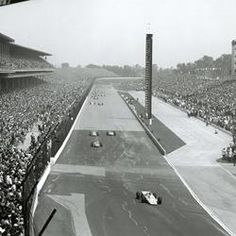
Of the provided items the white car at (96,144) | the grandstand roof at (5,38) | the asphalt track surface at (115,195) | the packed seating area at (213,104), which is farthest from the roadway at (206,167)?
the grandstand roof at (5,38)

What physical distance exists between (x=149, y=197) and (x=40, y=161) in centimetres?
674

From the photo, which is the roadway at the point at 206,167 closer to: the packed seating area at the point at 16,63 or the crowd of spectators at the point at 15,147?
the crowd of spectators at the point at 15,147

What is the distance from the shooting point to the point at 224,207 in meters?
29.5

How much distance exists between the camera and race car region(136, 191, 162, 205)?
28633 millimetres

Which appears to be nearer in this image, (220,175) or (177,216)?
(177,216)

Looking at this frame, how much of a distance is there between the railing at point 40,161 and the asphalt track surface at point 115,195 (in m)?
1.17

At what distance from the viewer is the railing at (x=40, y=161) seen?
16.4m

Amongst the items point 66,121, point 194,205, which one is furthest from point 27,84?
point 194,205

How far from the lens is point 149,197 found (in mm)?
29141

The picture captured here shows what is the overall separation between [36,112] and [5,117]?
13.1 meters

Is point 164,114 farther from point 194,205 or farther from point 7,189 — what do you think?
point 7,189

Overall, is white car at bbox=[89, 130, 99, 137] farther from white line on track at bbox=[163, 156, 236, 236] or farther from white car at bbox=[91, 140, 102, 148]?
white line on track at bbox=[163, 156, 236, 236]

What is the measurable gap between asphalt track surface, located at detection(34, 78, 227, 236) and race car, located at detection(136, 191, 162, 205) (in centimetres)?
33

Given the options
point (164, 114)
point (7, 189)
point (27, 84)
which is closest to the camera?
point (7, 189)
